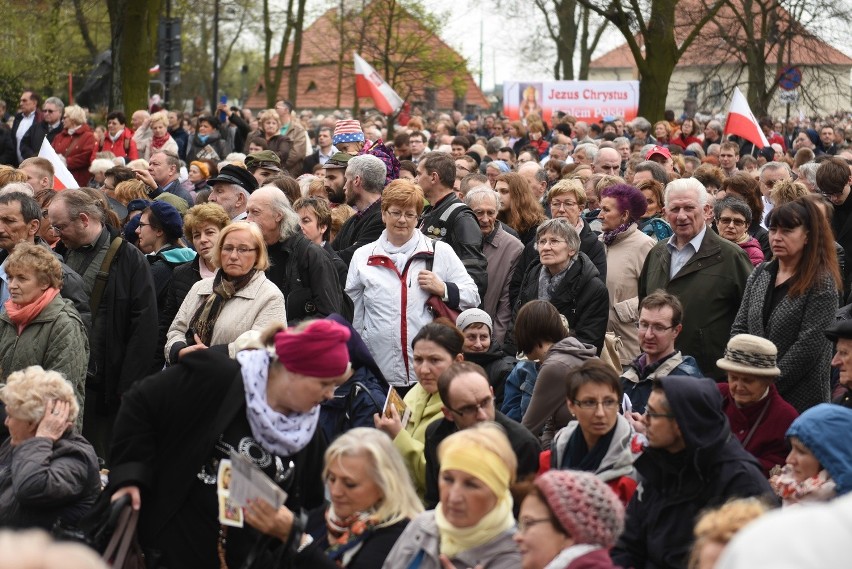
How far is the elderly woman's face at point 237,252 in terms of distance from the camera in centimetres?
684

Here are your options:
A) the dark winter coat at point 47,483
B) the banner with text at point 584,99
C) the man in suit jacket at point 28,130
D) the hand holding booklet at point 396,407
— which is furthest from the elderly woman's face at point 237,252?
the banner with text at point 584,99

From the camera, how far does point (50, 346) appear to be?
22.5 feet

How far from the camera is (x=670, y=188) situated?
8039 millimetres

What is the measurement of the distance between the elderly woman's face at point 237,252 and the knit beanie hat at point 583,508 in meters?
3.18

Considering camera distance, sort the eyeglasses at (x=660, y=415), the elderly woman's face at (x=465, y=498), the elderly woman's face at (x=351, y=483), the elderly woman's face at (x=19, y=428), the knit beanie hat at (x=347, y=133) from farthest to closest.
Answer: the knit beanie hat at (x=347, y=133)
the elderly woman's face at (x=19, y=428)
the eyeglasses at (x=660, y=415)
the elderly woman's face at (x=351, y=483)
the elderly woman's face at (x=465, y=498)

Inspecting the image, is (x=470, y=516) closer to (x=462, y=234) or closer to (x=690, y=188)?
(x=690, y=188)

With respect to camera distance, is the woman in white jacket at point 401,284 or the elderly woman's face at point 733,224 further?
the elderly woman's face at point 733,224

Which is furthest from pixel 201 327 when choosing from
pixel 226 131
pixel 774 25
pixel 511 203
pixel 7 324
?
pixel 774 25

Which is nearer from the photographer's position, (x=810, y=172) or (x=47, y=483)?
(x=47, y=483)

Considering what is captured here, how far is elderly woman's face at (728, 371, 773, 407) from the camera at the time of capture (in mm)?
6023

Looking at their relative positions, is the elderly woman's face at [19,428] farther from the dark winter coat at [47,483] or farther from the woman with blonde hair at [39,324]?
the woman with blonde hair at [39,324]

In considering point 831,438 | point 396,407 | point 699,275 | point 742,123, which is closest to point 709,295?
point 699,275

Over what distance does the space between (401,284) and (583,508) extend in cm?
396

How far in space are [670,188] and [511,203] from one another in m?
2.07
